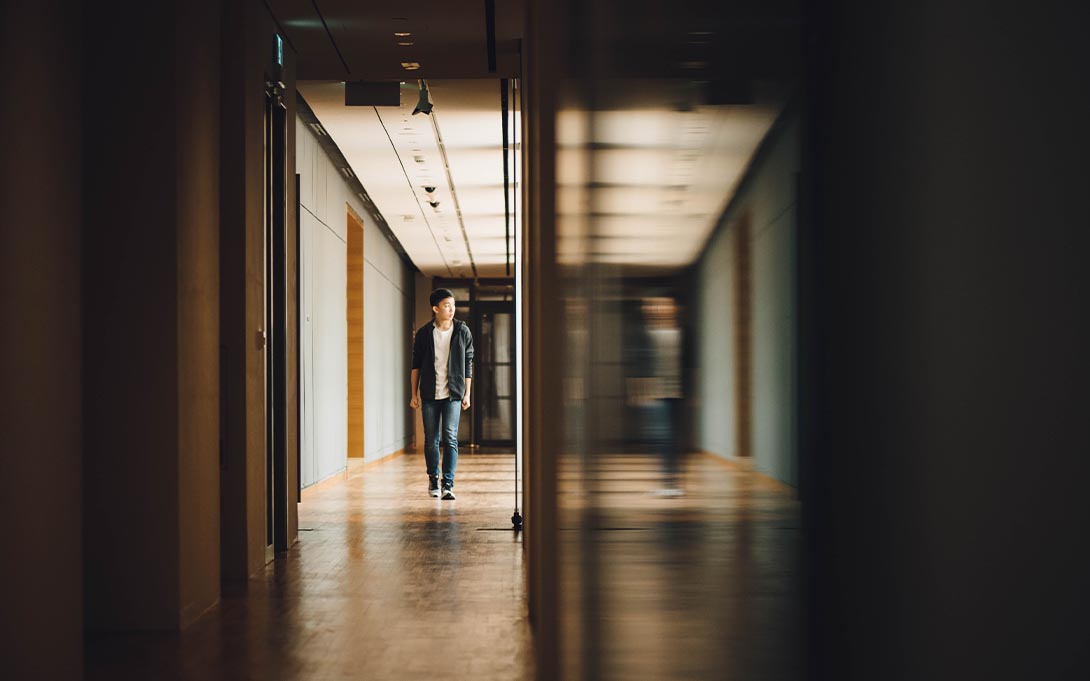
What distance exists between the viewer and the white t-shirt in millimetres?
8500

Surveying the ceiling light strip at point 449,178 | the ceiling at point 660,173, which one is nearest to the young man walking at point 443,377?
the ceiling light strip at point 449,178

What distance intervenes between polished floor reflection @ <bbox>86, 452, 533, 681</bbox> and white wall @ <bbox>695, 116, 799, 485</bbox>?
2.74 metres

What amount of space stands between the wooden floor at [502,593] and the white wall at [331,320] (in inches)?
31.0

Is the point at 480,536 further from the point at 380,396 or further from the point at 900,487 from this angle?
the point at 380,396

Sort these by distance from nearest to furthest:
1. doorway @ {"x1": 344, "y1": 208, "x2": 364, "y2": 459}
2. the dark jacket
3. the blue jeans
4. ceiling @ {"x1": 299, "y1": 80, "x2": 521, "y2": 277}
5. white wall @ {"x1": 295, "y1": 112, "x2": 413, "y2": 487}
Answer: ceiling @ {"x1": 299, "y1": 80, "x2": 521, "y2": 277} → the dark jacket → the blue jeans → white wall @ {"x1": 295, "y1": 112, "x2": 413, "y2": 487} → doorway @ {"x1": 344, "y1": 208, "x2": 364, "y2": 459}

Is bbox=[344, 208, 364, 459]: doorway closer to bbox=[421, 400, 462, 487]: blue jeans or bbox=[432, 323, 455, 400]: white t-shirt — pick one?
bbox=[421, 400, 462, 487]: blue jeans

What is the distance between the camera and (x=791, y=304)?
1.11 feet

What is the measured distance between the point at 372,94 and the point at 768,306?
27.1 feet

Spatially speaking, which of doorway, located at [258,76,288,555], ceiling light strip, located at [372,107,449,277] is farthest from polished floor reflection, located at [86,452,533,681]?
ceiling light strip, located at [372,107,449,277]

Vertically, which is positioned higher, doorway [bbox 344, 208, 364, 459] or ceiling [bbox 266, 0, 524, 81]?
ceiling [bbox 266, 0, 524, 81]

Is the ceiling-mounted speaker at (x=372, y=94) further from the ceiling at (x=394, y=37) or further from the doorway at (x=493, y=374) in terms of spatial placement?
the doorway at (x=493, y=374)

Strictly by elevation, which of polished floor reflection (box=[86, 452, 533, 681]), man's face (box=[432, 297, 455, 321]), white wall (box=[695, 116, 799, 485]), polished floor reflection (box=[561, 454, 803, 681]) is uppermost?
man's face (box=[432, 297, 455, 321])

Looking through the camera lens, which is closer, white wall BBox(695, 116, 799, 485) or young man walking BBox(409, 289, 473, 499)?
white wall BBox(695, 116, 799, 485)

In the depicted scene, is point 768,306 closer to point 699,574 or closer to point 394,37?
point 699,574
